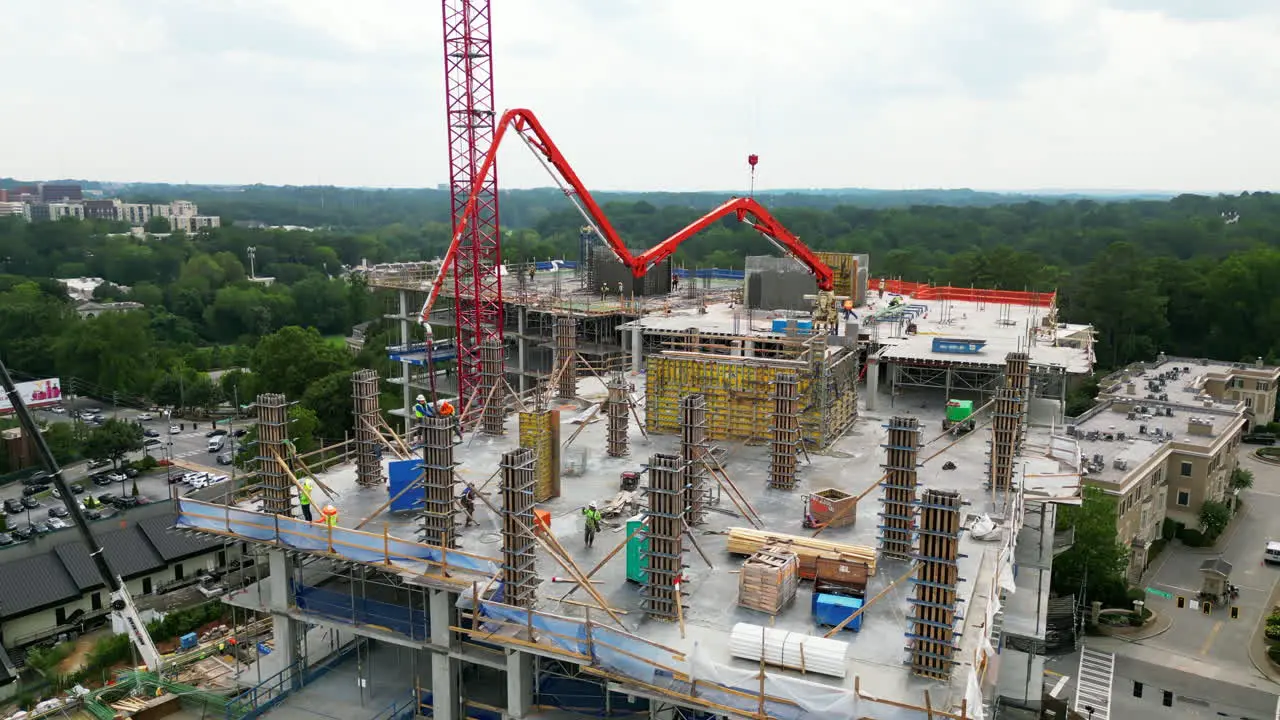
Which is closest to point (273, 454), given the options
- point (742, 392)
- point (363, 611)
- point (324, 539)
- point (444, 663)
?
point (324, 539)

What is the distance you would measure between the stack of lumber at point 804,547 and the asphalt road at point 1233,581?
33.1 metres

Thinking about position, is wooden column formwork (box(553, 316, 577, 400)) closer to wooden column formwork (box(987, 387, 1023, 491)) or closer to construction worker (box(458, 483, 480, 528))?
construction worker (box(458, 483, 480, 528))

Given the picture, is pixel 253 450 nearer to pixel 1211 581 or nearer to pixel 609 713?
pixel 609 713

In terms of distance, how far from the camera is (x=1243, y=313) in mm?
115125

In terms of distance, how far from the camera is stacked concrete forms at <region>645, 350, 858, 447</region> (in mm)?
47750

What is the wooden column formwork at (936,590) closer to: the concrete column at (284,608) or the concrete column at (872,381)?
the concrete column at (284,608)

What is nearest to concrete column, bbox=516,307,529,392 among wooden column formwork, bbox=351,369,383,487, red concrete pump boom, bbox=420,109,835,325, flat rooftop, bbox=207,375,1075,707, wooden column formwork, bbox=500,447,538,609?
red concrete pump boom, bbox=420,109,835,325

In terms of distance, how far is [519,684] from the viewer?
3100 centimetres

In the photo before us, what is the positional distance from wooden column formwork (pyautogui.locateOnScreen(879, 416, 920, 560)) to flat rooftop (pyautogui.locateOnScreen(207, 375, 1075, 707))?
2.64ft

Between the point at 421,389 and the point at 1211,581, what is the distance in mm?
65509

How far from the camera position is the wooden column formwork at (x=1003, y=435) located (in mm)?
40125

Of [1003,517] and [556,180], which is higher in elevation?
[556,180]

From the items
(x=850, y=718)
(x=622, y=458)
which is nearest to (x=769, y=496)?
(x=622, y=458)

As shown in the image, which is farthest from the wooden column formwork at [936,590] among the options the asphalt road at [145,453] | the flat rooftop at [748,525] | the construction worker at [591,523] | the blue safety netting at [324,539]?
the asphalt road at [145,453]
